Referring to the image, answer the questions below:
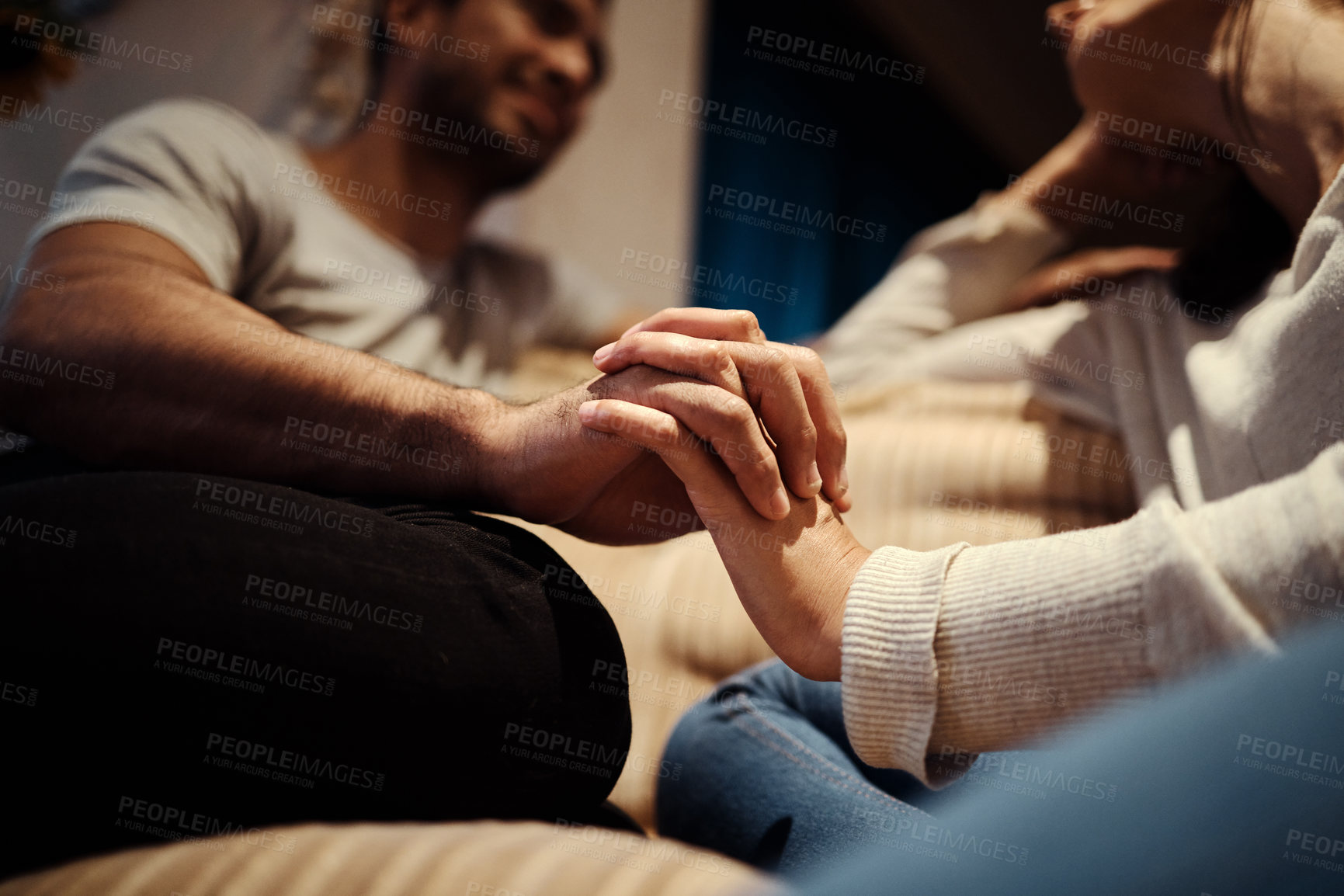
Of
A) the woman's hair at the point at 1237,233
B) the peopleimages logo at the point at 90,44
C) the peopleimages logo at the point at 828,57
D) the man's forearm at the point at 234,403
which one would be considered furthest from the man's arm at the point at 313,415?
the peopleimages logo at the point at 828,57

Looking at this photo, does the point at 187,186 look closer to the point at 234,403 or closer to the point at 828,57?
the point at 234,403

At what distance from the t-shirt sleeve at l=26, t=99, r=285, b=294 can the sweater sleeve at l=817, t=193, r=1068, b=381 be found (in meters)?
1.00

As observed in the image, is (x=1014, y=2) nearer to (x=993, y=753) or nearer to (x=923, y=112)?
(x=923, y=112)

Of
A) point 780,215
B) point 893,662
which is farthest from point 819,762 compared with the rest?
point 780,215

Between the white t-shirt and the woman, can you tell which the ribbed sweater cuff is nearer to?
the woman

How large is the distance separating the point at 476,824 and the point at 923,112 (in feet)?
11.5

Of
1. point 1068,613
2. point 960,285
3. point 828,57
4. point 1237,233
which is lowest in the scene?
point 1068,613

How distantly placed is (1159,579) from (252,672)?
A: 1.85 ft

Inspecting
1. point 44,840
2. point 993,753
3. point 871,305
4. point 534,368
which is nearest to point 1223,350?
point 993,753

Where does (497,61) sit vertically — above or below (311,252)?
above

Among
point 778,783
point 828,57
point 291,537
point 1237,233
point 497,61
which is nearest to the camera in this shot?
point 291,537

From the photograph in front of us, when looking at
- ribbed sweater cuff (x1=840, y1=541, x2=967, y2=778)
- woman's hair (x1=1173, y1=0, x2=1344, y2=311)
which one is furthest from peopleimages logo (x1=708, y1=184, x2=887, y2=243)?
ribbed sweater cuff (x1=840, y1=541, x2=967, y2=778)

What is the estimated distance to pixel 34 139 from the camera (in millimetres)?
1380

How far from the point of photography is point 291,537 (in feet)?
1.71
